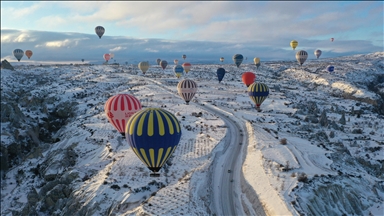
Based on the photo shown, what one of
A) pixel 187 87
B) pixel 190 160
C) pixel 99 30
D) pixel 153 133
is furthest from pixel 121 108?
pixel 99 30

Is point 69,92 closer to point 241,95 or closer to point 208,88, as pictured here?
point 208,88

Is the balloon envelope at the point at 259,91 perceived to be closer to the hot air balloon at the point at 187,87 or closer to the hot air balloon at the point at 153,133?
the hot air balloon at the point at 187,87

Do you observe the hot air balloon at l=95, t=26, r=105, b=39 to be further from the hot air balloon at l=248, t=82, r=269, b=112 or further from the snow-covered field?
the hot air balloon at l=248, t=82, r=269, b=112

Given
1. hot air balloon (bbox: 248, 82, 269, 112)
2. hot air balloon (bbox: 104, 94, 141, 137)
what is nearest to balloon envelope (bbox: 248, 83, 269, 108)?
hot air balloon (bbox: 248, 82, 269, 112)

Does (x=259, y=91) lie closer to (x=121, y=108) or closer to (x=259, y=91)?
(x=259, y=91)

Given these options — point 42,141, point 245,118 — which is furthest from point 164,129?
point 42,141
